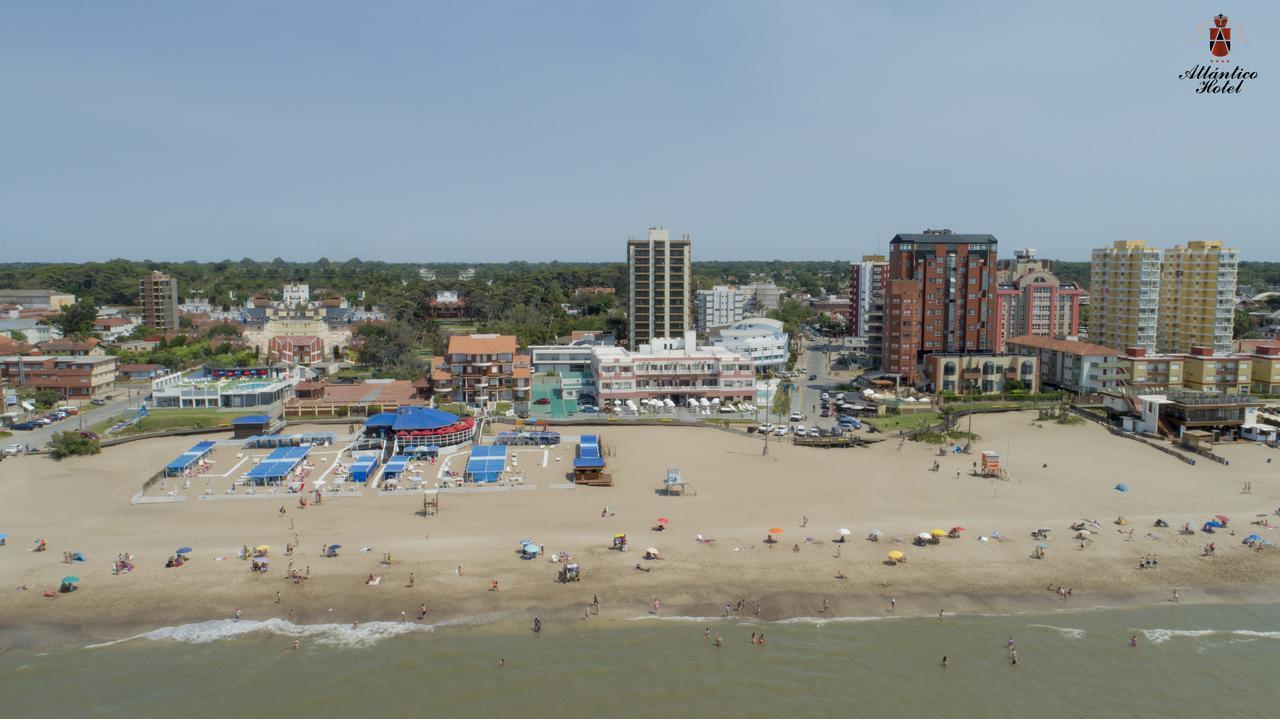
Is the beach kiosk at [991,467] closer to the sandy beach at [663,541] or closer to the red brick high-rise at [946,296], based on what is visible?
the sandy beach at [663,541]

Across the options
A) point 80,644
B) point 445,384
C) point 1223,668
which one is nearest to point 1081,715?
point 1223,668

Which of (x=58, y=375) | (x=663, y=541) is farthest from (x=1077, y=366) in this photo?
(x=58, y=375)

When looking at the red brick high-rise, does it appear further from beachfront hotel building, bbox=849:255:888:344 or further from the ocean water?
the ocean water

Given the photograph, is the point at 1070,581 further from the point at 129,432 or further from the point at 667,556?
the point at 129,432

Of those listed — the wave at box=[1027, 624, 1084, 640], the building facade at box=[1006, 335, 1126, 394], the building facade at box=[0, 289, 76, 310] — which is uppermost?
the building facade at box=[0, 289, 76, 310]

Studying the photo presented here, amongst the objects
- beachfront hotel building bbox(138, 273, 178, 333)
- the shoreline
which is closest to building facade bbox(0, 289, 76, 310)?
beachfront hotel building bbox(138, 273, 178, 333)

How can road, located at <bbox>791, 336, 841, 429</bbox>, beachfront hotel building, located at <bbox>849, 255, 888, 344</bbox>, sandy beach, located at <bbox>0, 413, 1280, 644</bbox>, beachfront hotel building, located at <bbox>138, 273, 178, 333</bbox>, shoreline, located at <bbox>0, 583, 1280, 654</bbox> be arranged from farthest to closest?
1. beachfront hotel building, located at <bbox>138, 273, 178, 333</bbox>
2. beachfront hotel building, located at <bbox>849, 255, 888, 344</bbox>
3. road, located at <bbox>791, 336, 841, 429</bbox>
4. sandy beach, located at <bbox>0, 413, 1280, 644</bbox>
5. shoreline, located at <bbox>0, 583, 1280, 654</bbox>

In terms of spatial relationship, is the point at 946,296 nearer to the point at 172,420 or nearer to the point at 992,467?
the point at 992,467
